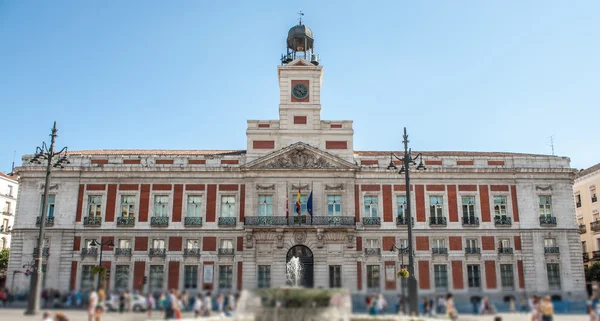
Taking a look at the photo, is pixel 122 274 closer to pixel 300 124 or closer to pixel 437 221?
pixel 300 124

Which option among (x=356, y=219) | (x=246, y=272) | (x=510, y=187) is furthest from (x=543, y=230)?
(x=246, y=272)

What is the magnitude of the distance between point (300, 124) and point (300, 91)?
9.52 feet

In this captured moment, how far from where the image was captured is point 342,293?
21.3m

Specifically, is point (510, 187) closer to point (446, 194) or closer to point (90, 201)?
point (446, 194)

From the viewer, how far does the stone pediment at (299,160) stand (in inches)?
1639

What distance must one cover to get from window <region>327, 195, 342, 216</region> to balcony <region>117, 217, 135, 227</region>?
14378mm

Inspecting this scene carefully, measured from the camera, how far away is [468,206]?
41969 millimetres

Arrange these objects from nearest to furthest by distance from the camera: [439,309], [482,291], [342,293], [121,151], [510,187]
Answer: [342,293], [439,309], [482,291], [510,187], [121,151]

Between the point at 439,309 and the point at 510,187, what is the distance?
19.7m

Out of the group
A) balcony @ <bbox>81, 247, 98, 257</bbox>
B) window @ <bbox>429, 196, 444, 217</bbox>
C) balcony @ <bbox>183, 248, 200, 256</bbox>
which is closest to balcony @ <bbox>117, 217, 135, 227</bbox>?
balcony @ <bbox>81, 247, 98, 257</bbox>

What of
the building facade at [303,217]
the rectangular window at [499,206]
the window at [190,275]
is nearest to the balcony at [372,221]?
the building facade at [303,217]

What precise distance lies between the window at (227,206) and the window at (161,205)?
13.5 ft

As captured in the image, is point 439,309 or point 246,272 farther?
point 246,272

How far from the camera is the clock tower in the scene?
4262 cm
